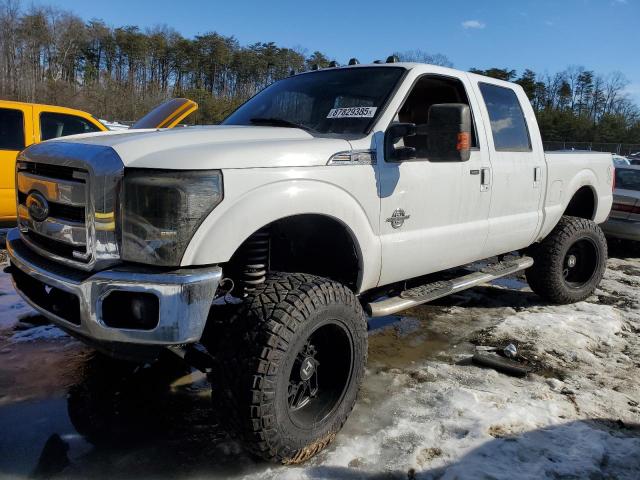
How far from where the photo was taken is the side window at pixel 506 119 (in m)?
4.21

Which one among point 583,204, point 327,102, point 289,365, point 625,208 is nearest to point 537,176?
point 583,204

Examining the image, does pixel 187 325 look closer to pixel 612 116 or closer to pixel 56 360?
pixel 56 360

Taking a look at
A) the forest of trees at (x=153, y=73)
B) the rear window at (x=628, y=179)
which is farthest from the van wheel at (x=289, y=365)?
the forest of trees at (x=153, y=73)

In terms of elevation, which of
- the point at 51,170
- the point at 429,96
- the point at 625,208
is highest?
the point at 429,96

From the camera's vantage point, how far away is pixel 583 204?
575 centimetres

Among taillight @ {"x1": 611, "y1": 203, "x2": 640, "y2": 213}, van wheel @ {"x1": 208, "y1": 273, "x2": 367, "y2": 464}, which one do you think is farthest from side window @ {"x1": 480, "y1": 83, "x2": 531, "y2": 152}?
taillight @ {"x1": 611, "y1": 203, "x2": 640, "y2": 213}

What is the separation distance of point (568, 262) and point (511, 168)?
5.93 feet

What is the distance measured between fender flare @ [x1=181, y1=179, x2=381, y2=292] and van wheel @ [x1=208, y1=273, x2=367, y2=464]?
33 cm

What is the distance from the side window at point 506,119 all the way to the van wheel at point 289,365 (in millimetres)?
2222

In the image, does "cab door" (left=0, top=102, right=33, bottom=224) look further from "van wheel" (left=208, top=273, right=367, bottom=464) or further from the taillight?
the taillight

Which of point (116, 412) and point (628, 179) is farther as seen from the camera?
point (628, 179)

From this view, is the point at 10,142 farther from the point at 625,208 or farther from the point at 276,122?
the point at 625,208

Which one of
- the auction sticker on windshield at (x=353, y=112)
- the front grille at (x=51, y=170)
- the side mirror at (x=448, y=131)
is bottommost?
the front grille at (x=51, y=170)

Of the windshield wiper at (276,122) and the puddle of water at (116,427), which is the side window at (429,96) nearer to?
the windshield wiper at (276,122)
